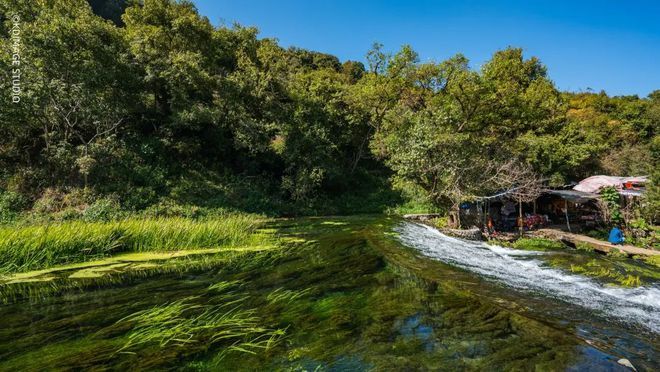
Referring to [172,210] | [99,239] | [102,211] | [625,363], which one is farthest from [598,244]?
[102,211]

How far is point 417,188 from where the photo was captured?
54.6 feet

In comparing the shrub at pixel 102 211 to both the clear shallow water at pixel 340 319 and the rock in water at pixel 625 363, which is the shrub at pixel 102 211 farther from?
the rock in water at pixel 625 363

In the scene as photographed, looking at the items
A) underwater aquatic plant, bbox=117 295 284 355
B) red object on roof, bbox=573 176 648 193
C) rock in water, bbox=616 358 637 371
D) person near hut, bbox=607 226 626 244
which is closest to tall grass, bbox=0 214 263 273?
Result: underwater aquatic plant, bbox=117 295 284 355

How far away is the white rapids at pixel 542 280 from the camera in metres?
5.50

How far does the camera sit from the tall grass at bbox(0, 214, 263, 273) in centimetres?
685

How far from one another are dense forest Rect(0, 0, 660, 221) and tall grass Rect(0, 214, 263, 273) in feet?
25.8

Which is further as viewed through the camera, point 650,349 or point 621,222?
point 621,222

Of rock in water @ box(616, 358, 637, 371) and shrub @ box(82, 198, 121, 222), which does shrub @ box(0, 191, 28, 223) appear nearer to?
shrub @ box(82, 198, 121, 222)

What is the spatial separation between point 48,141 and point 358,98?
1907 centimetres

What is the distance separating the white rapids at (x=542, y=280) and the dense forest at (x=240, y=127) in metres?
4.00

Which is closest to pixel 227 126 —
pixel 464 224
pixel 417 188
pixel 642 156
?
pixel 417 188

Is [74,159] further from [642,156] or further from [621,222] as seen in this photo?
[642,156]

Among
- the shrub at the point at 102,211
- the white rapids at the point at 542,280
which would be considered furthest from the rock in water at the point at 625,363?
the shrub at the point at 102,211

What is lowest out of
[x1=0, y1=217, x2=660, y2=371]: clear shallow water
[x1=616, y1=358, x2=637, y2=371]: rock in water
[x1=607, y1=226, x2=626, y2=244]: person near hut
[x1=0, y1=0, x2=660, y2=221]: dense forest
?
[x1=607, y1=226, x2=626, y2=244]: person near hut
